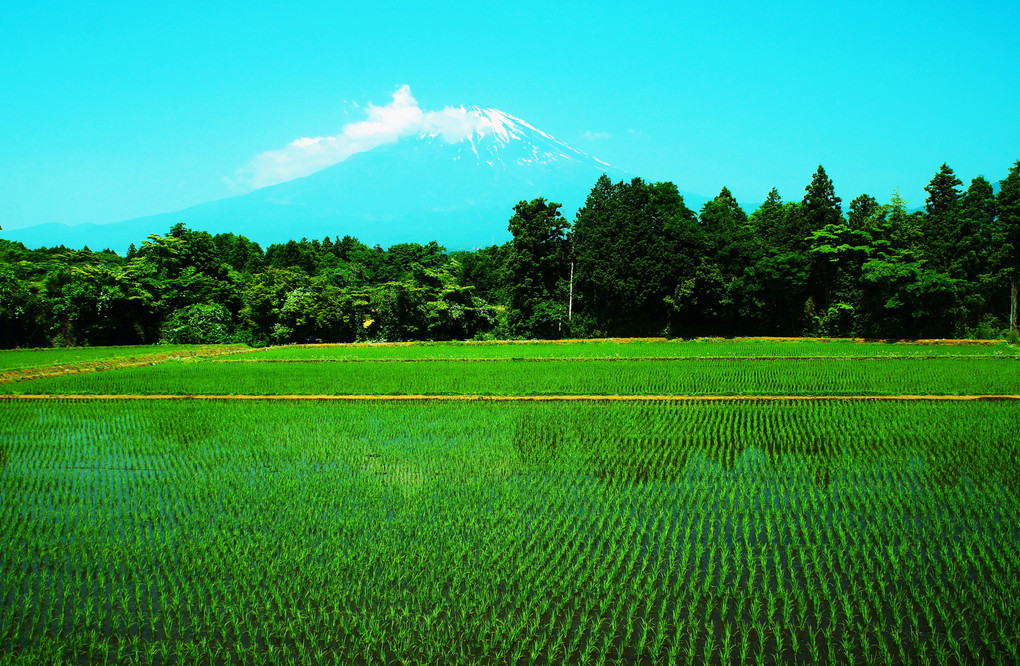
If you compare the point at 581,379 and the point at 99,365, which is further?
the point at 99,365

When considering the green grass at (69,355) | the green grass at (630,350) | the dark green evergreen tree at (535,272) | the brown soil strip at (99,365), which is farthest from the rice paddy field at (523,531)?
the dark green evergreen tree at (535,272)

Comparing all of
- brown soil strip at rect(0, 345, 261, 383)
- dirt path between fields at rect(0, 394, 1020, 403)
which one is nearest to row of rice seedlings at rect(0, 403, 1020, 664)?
dirt path between fields at rect(0, 394, 1020, 403)

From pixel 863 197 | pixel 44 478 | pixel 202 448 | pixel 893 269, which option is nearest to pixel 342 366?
pixel 202 448

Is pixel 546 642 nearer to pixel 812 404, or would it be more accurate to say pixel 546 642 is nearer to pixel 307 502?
pixel 307 502

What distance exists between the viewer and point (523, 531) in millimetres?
5965

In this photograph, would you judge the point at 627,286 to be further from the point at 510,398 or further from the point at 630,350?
the point at 510,398

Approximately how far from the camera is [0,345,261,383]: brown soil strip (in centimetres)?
1842

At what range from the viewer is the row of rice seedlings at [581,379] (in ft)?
45.9

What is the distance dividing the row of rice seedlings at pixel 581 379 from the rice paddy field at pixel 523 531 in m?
0.83

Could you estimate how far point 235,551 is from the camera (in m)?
5.68

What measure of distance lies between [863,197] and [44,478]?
44801 millimetres

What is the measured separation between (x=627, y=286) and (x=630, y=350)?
5.74m

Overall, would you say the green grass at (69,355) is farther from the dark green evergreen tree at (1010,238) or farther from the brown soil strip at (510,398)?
the dark green evergreen tree at (1010,238)

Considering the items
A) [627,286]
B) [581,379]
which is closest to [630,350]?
[627,286]
